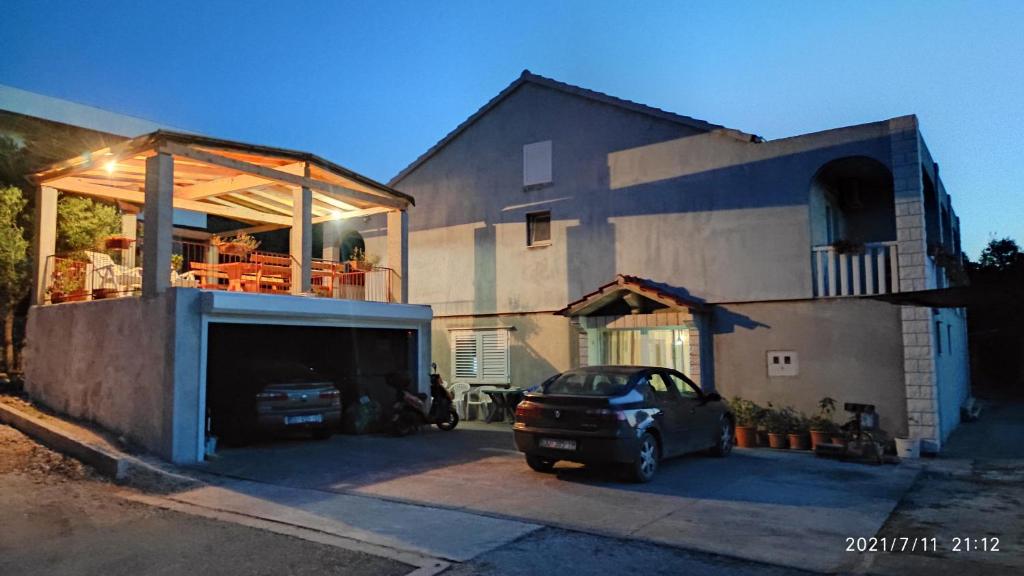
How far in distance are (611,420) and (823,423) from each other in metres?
5.54

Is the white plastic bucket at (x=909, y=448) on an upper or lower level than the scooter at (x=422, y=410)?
lower

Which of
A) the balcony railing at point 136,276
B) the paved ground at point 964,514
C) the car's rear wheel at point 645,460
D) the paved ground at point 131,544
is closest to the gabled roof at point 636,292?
the balcony railing at point 136,276

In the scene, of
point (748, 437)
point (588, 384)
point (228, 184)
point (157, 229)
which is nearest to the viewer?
point (588, 384)

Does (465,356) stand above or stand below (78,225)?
below

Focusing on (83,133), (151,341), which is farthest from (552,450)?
(83,133)

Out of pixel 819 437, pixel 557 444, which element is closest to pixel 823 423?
pixel 819 437

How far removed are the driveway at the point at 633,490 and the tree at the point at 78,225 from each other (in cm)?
734

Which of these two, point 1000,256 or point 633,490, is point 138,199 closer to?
point 633,490

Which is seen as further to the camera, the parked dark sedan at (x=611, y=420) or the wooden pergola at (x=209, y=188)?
the wooden pergola at (x=209, y=188)

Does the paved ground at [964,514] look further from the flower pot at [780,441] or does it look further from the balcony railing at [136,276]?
the balcony railing at [136,276]

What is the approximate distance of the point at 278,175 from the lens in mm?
11727

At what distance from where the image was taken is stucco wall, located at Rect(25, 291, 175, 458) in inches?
367

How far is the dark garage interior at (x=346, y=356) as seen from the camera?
491 inches

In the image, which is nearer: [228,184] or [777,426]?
[777,426]
